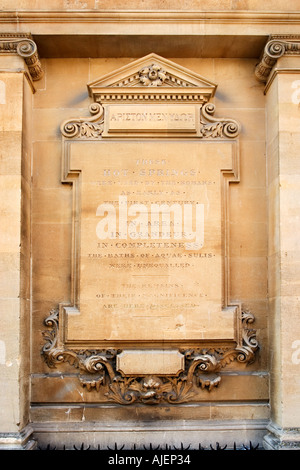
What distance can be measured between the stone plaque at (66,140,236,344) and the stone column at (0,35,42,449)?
741 millimetres

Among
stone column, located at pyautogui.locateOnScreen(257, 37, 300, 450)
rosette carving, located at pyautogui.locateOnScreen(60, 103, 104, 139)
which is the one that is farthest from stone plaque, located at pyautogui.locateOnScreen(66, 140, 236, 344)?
stone column, located at pyautogui.locateOnScreen(257, 37, 300, 450)

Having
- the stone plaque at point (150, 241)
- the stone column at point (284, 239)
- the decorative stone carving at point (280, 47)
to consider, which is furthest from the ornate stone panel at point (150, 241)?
the decorative stone carving at point (280, 47)

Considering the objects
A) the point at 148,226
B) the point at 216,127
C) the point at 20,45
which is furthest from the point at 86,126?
the point at 216,127

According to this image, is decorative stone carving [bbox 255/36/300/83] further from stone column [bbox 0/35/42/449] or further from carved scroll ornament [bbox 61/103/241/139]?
stone column [bbox 0/35/42/449]

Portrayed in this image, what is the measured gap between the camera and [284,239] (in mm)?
7391

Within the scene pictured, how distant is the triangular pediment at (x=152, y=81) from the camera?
8016 mm

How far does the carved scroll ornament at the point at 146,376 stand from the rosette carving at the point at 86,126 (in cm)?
275

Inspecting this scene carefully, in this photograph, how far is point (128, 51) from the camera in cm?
814

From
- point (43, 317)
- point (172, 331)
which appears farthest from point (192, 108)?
point (43, 317)

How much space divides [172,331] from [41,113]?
154 inches

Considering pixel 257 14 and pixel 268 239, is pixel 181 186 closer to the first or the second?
pixel 268 239

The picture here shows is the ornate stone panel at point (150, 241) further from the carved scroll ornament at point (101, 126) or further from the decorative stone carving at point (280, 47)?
the decorative stone carving at point (280, 47)

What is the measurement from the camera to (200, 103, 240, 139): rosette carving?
8.07 m

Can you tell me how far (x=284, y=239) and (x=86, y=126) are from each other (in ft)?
11.2
